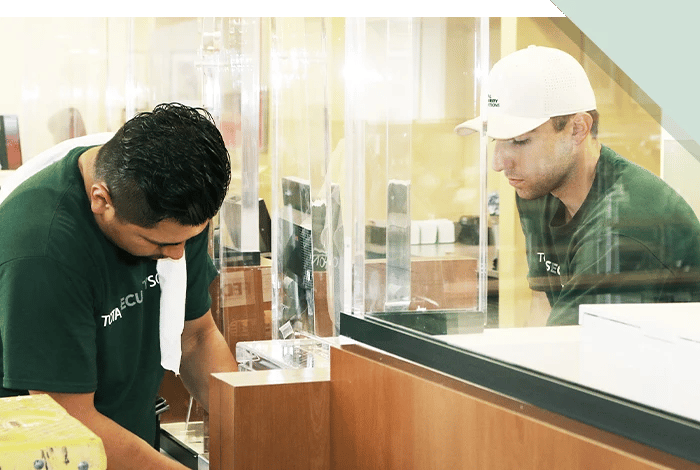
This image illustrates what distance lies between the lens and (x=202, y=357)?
2047mm

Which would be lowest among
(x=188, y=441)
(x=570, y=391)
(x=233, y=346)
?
(x=188, y=441)

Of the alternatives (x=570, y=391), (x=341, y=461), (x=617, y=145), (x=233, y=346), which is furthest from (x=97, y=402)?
(x=233, y=346)

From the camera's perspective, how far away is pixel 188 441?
2.98 meters

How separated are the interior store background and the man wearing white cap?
0.03 metres

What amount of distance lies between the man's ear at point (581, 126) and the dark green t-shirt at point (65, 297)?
0.86 metres

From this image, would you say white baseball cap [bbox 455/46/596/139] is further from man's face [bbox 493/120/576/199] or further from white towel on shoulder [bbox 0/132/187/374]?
white towel on shoulder [bbox 0/132/187/374]

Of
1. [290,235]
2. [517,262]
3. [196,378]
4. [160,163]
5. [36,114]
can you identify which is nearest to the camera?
[517,262]

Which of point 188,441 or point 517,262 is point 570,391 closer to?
point 517,262

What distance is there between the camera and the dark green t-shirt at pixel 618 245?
115cm

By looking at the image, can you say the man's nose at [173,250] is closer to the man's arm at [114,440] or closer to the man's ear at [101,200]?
the man's ear at [101,200]

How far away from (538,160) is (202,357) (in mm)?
990

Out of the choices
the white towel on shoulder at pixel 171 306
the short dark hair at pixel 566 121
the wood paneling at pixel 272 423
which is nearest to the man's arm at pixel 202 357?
the white towel on shoulder at pixel 171 306

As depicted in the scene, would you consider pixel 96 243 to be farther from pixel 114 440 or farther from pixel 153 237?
pixel 114 440

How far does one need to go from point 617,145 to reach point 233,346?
231 cm
